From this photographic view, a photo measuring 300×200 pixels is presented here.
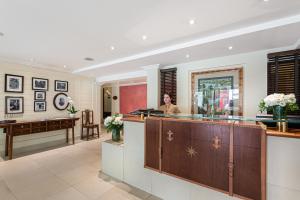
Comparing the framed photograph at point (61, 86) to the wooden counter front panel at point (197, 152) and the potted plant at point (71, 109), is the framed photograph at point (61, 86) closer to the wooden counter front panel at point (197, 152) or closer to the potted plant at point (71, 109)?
the potted plant at point (71, 109)

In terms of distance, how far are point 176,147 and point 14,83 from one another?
16.4 feet

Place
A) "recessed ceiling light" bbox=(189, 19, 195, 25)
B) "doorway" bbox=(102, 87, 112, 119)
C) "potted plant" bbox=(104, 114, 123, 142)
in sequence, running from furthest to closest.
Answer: "doorway" bbox=(102, 87, 112, 119) → "potted plant" bbox=(104, 114, 123, 142) → "recessed ceiling light" bbox=(189, 19, 195, 25)

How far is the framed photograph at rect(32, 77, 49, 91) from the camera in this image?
15.6 feet

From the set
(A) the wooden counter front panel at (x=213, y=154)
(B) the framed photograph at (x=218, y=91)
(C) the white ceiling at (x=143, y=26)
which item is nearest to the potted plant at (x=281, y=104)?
(A) the wooden counter front panel at (x=213, y=154)

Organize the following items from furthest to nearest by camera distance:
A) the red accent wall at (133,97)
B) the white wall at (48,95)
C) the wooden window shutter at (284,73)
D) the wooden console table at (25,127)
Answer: the red accent wall at (133,97) → the white wall at (48,95) → the wooden console table at (25,127) → the wooden window shutter at (284,73)

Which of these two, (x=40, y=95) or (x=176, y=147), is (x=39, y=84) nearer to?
(x=40, y=95)

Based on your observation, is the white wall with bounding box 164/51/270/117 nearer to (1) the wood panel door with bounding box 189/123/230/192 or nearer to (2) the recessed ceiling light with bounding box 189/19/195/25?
(2) the recessed ceiling light with bounding box 189/19/195/25

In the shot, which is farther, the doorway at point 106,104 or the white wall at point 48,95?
the doorway at point 106,104

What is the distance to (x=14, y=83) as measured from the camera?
4.36 meters

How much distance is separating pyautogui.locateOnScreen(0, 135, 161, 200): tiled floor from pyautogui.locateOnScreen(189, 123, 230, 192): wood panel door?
3.17ft

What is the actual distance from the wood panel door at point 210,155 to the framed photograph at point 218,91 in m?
1.85

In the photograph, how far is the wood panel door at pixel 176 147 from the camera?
1.97m

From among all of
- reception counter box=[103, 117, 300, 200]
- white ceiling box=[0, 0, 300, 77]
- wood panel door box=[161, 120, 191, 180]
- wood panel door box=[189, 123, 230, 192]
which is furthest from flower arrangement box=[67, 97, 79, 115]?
wood panel door box=[189, 123, 230, 192]

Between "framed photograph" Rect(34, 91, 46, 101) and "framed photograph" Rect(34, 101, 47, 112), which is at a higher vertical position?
"framed photograph" Rect(34, 91, 46, 101)
